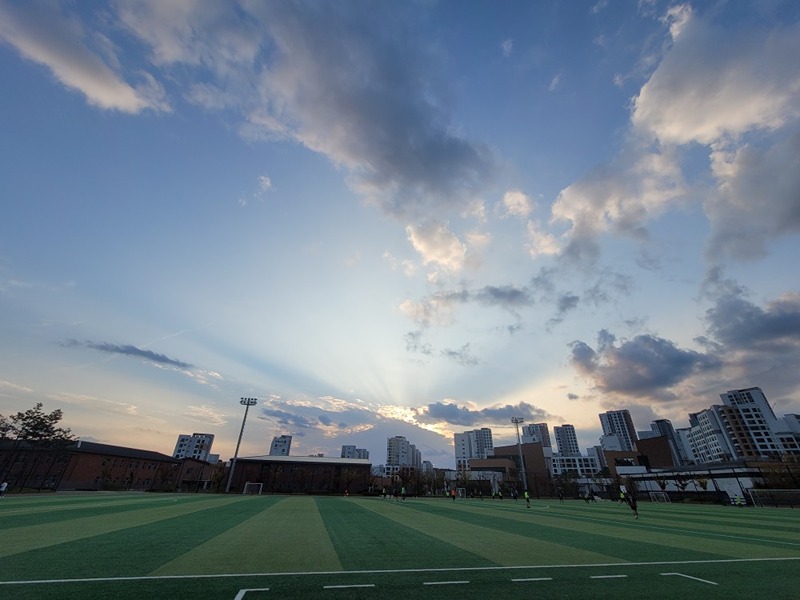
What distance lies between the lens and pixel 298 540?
1423cm

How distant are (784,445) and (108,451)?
759ft

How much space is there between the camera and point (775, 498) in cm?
4266

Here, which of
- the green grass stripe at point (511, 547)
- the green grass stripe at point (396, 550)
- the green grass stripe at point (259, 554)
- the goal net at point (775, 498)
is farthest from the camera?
the goal net at point (775, 498)

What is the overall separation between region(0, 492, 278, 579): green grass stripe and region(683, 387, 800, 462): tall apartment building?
180811mm

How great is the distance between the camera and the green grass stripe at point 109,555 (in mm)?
9039

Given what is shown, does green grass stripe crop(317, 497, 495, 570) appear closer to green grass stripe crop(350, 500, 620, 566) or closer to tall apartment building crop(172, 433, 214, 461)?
green grass stripe crop(350, 500, 620, 566)

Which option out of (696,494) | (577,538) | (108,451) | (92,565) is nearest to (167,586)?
(92,565)

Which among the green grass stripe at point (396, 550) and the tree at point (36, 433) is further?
the tree at point (36, 433)

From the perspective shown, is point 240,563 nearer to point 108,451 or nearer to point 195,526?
point 195,526

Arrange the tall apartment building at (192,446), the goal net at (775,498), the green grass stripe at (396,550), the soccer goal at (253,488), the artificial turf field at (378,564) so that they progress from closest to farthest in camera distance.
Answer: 1. the artificial turf field at (378,564)
2. the green grass stripe at (396,550)
3. the goal net at (775,498)
4. the soccer goal at (253,488)
5. the tall apartment building at (192,446)

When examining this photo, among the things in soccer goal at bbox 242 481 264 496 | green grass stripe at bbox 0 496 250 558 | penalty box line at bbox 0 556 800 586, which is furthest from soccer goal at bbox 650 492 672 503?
soccer goal at bbox 242 481 264 496

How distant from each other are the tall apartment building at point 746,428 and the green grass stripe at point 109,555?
18081cm

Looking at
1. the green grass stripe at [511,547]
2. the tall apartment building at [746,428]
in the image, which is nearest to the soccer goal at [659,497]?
the green grass stripe at [511,547]

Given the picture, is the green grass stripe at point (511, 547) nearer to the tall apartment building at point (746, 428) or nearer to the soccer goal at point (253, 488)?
the soccer goal at point (253, 488)
